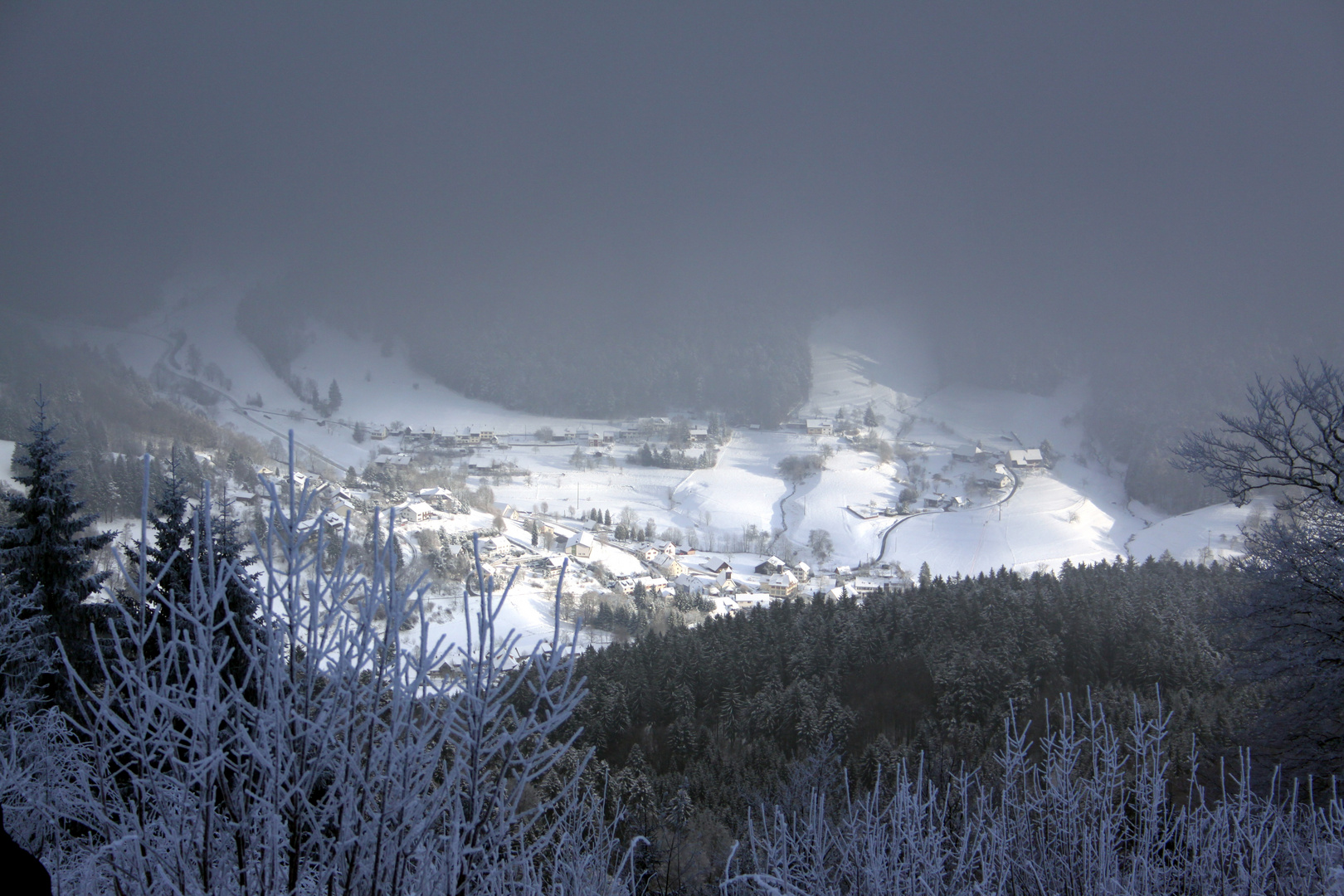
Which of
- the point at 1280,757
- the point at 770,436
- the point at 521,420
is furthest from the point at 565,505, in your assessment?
the point at 1280,757

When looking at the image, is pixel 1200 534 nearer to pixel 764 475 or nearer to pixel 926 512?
pixel 926 512

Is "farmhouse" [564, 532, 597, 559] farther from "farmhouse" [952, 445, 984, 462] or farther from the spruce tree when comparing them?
"farmhouse" [952, 445, 984, 462]

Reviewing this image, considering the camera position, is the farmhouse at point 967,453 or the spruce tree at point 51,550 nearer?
the spruce tree at point 51,550

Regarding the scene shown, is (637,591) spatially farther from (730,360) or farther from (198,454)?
(730,360)

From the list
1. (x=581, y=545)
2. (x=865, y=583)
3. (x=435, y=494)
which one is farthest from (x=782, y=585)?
(x=435, y=494)

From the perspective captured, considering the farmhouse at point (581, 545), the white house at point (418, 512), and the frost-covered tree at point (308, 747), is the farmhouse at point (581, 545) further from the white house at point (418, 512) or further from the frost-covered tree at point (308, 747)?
the frost-covered tree at point (308, 747)

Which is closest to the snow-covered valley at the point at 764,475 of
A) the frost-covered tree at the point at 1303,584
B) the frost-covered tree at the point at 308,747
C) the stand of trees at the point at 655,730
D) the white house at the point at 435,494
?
the white house at the point at 435,494
